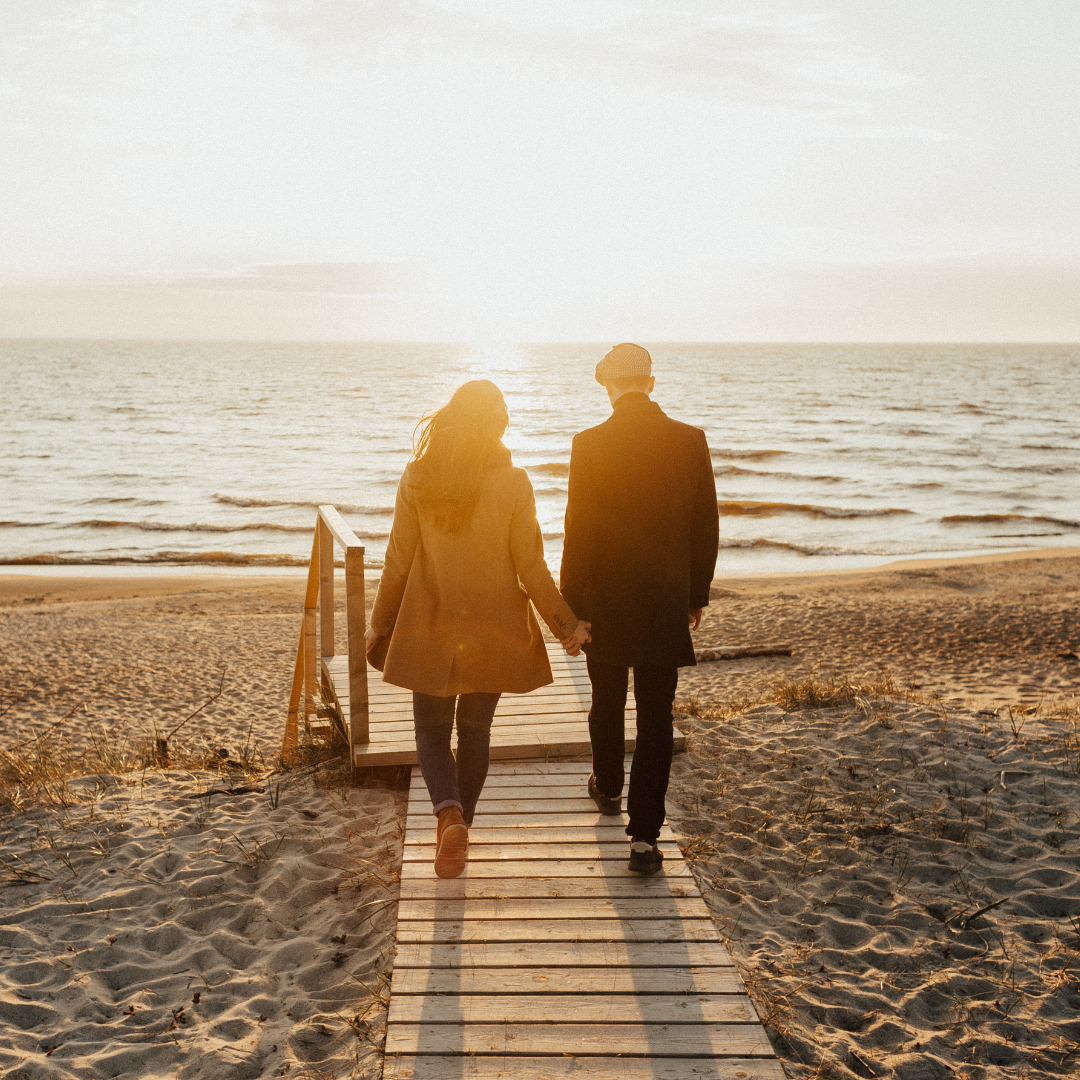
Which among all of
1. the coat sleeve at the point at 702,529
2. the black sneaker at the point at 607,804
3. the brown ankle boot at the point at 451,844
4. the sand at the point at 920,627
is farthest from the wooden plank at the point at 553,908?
the sand at the point at 920,627

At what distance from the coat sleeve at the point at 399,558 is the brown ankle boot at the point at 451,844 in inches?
29.7

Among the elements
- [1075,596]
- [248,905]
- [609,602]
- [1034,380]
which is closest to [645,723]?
[609,602]

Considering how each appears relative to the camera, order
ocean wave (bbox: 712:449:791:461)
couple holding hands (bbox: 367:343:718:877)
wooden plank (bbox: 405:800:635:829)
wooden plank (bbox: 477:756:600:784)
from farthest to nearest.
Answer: ocean wave (bbox: 712:449:791:461) < wooden plank (bbox: 477:756:600:784) < wooden plank (bbox: 405:800:635:829) < couple holding hands (bbox: 367:343:718:877)

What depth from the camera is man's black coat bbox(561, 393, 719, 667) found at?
318 centimetres

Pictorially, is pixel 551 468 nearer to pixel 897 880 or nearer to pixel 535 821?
pixel 535 821

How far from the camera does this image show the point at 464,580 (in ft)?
10.4

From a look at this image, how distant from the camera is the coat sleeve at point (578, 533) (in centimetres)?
327

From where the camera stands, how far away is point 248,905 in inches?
139

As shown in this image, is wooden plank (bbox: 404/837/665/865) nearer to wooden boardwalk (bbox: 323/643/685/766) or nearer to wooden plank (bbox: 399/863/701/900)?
wooden plank (bbox: 399/863/701/900)

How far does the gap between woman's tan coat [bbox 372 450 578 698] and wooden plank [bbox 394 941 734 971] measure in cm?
85

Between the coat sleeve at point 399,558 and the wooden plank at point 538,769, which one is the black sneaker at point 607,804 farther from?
the coat sleeve at point 399,558

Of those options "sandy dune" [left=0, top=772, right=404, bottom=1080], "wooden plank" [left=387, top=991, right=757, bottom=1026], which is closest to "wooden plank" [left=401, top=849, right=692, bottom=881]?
"sandy dune" [left=0, top=772, right=404, bottom=1080]

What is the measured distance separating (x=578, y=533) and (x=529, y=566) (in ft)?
0.79

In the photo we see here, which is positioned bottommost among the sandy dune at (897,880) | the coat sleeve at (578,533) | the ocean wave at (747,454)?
the sandy dune at (897,880)
